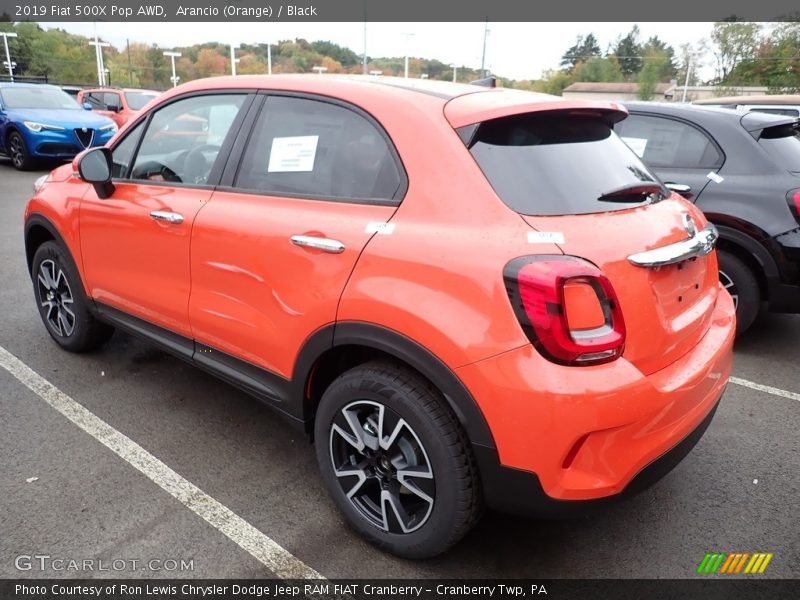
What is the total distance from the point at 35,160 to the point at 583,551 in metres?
13.1

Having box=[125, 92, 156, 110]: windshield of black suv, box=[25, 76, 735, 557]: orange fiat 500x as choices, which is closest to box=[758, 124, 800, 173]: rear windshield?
box=[25, 76, 735, 557]: orange fiat 500x

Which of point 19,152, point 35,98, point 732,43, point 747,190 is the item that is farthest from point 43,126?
point 732,43

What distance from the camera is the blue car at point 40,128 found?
11.8 m

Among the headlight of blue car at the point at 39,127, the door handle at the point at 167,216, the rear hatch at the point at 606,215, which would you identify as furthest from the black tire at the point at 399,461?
the headlight of blue car at the point at 39,127

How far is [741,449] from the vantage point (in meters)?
3.14

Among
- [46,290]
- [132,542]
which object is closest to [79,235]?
[46,290]

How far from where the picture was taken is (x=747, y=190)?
14.2ft

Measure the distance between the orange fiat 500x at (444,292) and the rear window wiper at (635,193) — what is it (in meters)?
0.01

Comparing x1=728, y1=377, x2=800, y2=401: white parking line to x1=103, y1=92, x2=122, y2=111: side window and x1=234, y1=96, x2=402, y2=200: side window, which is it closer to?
x1=234, y1=96, x2=402, y2=200: side window

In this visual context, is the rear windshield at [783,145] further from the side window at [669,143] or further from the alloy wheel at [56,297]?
the alloy wheel at [56,297]

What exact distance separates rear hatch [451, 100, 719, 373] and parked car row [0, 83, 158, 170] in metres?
11.7

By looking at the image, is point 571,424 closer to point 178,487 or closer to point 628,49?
point 178,487

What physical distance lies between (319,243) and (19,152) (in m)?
12.5

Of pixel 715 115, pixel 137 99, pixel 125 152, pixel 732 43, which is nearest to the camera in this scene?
pixel 125 152
